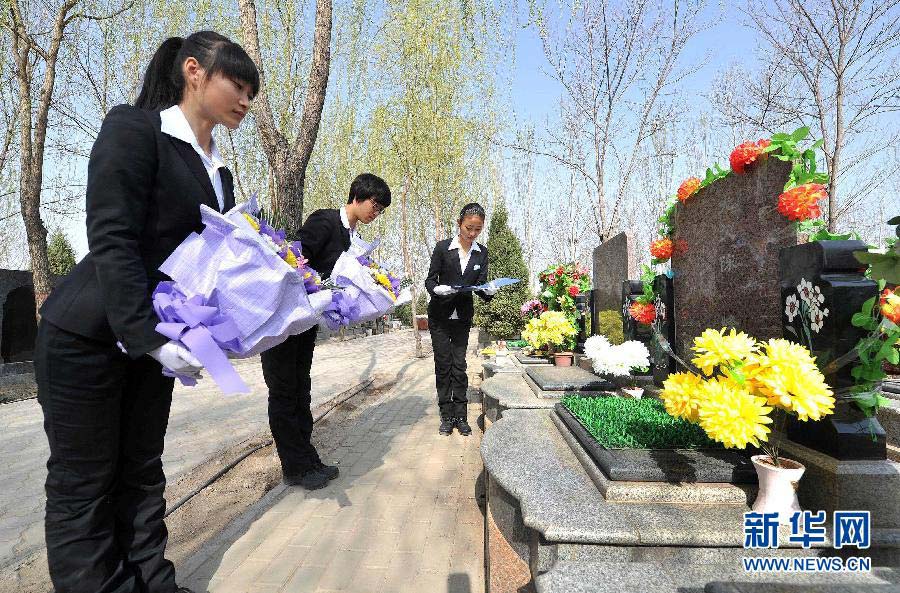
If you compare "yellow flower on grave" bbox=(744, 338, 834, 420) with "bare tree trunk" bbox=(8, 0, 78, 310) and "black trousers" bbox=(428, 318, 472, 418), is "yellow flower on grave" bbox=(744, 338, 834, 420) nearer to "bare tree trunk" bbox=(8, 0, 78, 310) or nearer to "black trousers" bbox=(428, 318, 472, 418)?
"black trousers" bbox=(428, 318, 472, 418)

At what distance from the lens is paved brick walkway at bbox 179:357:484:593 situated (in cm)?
219

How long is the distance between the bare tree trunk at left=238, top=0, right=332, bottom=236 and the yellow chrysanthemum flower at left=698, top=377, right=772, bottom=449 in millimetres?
3490

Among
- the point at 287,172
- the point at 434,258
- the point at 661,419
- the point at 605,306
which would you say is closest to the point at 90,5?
the point at 287,172

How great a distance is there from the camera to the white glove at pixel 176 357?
1.41m

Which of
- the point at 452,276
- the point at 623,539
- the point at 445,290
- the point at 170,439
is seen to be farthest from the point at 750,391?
the point at 170,439

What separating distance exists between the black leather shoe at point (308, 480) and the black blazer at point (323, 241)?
51.0 inches

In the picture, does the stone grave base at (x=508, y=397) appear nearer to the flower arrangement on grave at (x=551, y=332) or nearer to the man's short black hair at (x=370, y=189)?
the flower arrangement on grave at (x=551, y=332)

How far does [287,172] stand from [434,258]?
1.52 metres

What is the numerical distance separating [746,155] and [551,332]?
136 inches

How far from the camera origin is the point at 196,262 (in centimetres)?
154

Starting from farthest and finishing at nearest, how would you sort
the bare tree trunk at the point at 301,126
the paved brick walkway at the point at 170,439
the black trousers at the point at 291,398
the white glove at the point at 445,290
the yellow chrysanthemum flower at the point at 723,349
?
the bare tree trunk at the point at 301,126 → the white glove at the point at 445,290 → the black trousers at the point at 291,398 → the paved brick walkway at the point at 170,439 → the yellow chrysanthemum flower at the point at 723,349

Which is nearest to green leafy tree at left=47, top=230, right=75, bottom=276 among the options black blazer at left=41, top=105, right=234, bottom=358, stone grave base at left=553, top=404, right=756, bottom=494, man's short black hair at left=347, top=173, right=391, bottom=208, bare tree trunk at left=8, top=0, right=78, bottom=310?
bare tree trunk at left=8, top=0, right=78, bottom=310

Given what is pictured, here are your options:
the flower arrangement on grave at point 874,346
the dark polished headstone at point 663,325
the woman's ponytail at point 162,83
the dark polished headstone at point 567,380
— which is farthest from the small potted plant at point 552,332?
the woman's ponytail at point 162,83

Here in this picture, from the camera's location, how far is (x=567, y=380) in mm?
4406
